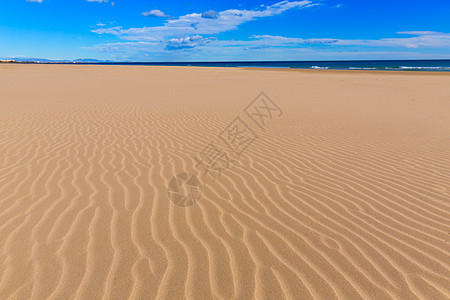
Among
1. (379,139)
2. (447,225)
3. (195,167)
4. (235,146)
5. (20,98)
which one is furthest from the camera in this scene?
(20,98)

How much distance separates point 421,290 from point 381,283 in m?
0.29

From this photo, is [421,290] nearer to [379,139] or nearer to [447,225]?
[447,225]

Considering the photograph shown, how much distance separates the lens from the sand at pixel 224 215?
2.45 m

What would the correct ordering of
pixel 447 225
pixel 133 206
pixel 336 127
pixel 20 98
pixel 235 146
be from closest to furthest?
pixel 447 225
pixel 133 206
pixel 235 146
pixel 336 127
pixel 20 98

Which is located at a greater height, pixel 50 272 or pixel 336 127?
pixel 50 272

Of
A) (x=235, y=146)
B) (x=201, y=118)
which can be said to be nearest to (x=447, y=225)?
(x=235, y=146)

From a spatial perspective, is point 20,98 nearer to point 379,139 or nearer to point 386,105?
point 379,139

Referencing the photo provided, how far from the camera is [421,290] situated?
2.37 m

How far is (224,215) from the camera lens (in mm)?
3475

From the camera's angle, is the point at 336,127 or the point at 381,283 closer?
the point at 381,283

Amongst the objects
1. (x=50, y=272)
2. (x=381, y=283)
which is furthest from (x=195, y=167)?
(x=381, y=283)

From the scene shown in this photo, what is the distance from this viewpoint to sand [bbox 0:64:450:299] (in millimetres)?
2445

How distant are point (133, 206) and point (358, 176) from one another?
134 inches

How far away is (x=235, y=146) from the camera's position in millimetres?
6387
